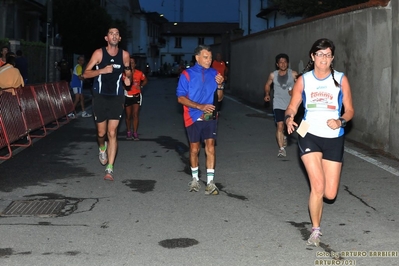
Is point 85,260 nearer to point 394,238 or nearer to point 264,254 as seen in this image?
point 264,254

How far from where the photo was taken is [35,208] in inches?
311

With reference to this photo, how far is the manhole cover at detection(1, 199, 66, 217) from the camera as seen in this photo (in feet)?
25.0

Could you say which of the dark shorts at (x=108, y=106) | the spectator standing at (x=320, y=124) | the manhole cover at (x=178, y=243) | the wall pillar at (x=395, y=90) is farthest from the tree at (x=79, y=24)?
the spectator standing at (x=320, y=124)

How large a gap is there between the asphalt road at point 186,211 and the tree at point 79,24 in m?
30.5

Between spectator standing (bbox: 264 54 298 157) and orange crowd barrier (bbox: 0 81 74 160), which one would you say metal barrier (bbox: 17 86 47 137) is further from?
spectator standing (bbox: 264 54 298 157)

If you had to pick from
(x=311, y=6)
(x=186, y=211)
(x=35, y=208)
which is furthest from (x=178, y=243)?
(x=311, y=6)

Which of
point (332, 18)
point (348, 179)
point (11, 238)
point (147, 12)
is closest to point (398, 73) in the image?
point (348, 179)

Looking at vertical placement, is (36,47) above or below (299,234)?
above

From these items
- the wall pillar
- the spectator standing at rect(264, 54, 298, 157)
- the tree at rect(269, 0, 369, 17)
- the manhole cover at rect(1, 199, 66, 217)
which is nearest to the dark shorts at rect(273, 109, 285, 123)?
the spectator standing at rect(264, 54, 298, 157)

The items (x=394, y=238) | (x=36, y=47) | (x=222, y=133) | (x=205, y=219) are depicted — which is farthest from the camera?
(x=36, y=47)

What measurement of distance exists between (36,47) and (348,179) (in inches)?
964

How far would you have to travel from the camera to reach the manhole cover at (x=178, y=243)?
6345 mm

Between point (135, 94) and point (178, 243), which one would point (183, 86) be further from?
point (135, 94)

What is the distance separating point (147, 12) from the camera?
84250 mm
